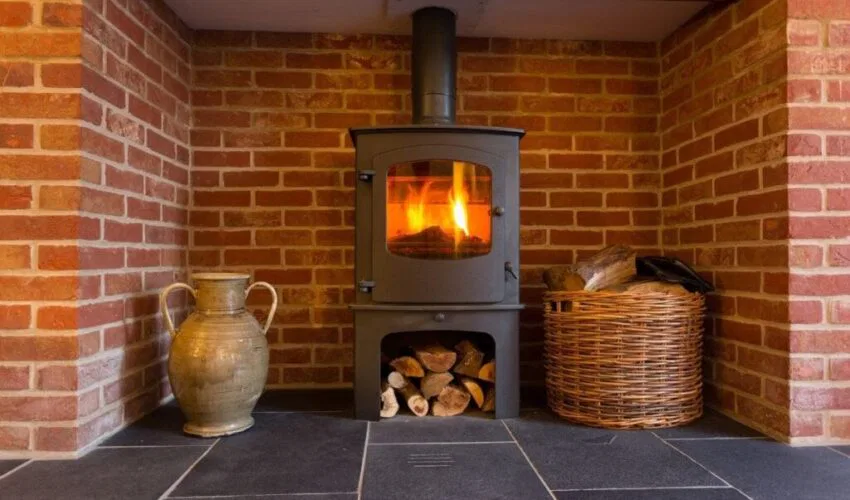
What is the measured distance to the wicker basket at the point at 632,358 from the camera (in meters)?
1.78

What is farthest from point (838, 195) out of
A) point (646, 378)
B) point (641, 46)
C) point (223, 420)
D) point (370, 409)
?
point (223, 420)

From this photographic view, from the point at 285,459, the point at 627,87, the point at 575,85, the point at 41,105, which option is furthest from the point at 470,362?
the point at 41,105

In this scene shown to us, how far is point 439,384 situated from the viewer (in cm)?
196

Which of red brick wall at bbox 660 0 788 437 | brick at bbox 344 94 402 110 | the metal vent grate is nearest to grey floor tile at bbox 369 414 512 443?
the metal vent grate

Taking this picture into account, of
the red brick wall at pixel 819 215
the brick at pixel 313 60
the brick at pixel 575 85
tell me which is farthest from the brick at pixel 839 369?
the brick at pixel 313 60

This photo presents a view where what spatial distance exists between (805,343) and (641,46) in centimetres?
137

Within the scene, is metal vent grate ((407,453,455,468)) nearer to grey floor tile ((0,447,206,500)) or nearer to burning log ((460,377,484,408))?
burning log ((460,377,484,408))

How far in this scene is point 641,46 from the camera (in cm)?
240

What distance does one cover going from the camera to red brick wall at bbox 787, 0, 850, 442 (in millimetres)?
1627

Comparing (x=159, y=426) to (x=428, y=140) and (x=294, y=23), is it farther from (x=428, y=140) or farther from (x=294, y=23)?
(x=294, y=23)

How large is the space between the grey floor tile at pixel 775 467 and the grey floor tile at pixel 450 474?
0.49 m

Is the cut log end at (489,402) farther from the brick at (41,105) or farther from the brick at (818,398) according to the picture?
the brick at (41,105)

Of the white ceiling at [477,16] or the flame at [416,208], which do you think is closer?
the flame at [416,208]

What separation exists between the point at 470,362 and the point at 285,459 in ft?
2.38
